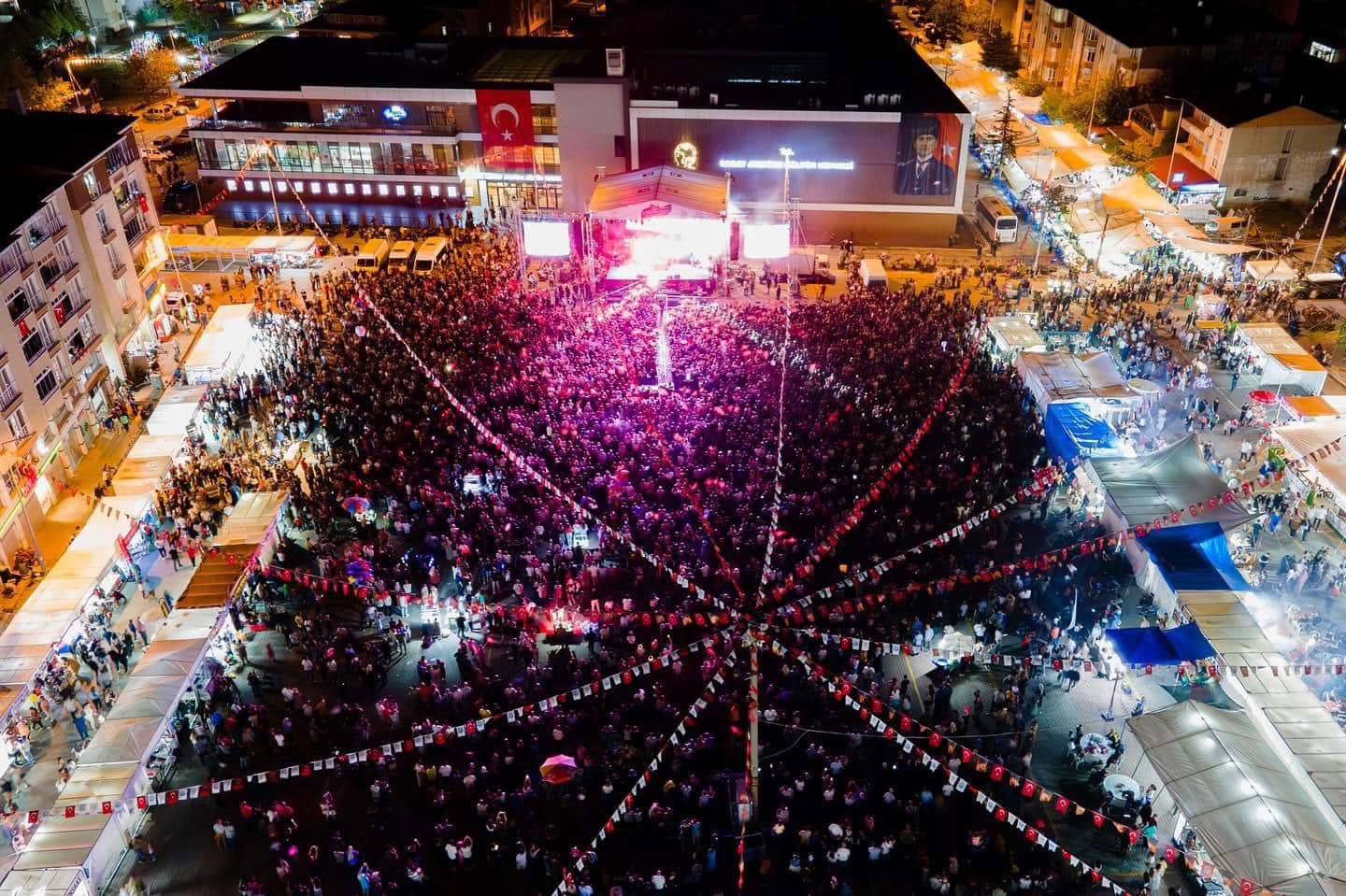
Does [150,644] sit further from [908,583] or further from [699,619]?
[908,583]

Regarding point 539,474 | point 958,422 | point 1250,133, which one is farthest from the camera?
point 1250,133

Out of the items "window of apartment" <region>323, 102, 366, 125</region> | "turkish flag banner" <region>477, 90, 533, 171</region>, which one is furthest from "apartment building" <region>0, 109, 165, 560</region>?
"turkish flag banner" <region>477, 90, 533, 171</region>

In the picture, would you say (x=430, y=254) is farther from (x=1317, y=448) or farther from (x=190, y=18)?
(x=190, y=18)

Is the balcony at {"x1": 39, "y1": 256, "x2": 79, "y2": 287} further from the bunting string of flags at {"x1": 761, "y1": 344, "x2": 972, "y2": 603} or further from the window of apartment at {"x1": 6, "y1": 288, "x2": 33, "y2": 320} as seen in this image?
the bunting string of flags at {"x1": 761, "y1": 344, "x2": 972, "y2": 603}

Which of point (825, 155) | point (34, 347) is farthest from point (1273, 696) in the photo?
point (34, 347)

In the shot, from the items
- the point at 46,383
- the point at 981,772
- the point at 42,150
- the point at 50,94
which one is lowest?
the point at 981,772

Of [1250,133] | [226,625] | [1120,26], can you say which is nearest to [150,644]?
[226,625]
